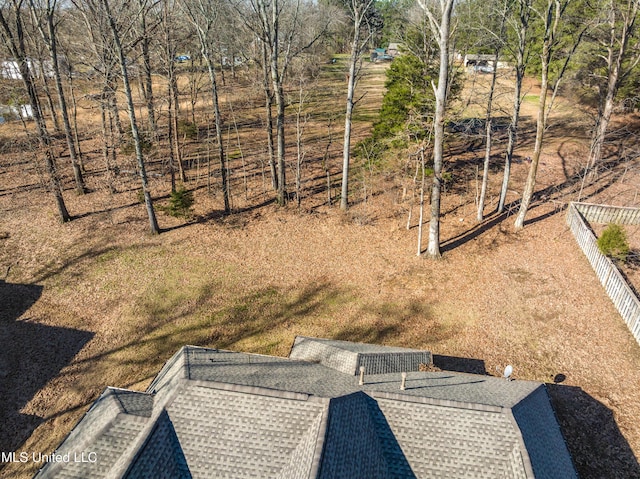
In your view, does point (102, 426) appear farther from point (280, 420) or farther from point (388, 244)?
point (388, 244)

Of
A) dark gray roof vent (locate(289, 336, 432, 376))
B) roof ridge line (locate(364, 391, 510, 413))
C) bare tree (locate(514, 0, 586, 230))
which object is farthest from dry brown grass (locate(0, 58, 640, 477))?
roof ridge line (locate(364, 391, 510, 413))

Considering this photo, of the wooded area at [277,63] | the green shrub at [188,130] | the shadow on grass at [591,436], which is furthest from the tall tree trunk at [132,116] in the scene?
the shadow on grass at [591,436]

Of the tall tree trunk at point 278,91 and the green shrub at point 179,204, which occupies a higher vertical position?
the tall tree trunk at point 278,91

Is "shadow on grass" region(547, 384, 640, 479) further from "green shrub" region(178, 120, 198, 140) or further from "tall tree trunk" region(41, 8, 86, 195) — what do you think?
"green shrub" region(178, 120, 198, 140)

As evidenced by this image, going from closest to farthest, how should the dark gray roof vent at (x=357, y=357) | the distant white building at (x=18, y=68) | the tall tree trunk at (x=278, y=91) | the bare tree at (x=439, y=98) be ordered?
1. the dark gray roof vent at (x=357, y=357)
2. the bare tree at (x=439, y=98)
3. the tall tree trunk at (x=278, y=91)
4. the distant white building at (x=18, y=68)

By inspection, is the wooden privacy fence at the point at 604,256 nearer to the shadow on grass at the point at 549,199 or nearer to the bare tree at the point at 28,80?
the shadow on grass at the point at 549,199

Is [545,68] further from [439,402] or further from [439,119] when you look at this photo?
[439,402]
